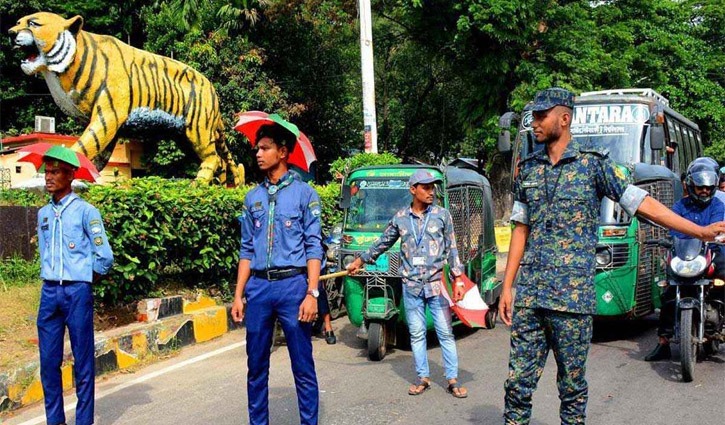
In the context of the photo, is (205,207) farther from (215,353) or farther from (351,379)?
(351,379)

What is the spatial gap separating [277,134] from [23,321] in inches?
173

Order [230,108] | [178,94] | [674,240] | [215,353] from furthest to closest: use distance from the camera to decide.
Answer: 1. [230,108]
2. [178,94]
3. [215,353]
4. [674,240]

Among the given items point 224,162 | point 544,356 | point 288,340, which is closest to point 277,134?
point 288,340

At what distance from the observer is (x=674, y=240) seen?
21.7 feet

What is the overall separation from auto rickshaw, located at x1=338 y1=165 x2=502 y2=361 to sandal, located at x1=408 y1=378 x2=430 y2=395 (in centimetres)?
113

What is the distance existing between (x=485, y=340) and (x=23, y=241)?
5853 mm

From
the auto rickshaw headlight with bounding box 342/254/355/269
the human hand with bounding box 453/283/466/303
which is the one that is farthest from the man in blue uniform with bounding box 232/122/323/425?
the auto rickshaw headlight with bounding box 342/254/355/269

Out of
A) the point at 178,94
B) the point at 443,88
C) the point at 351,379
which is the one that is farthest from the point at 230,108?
the point at 351,379

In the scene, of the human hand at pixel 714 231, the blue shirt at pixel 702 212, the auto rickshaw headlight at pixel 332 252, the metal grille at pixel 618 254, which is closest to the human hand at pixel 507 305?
the human hand at pixel 714 231

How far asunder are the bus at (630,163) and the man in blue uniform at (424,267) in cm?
126

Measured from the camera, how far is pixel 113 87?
35.0 ft

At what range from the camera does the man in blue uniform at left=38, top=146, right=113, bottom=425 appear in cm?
481

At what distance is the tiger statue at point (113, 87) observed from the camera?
9.80 meters

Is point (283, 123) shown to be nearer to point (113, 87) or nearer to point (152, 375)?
point (152, 375)
